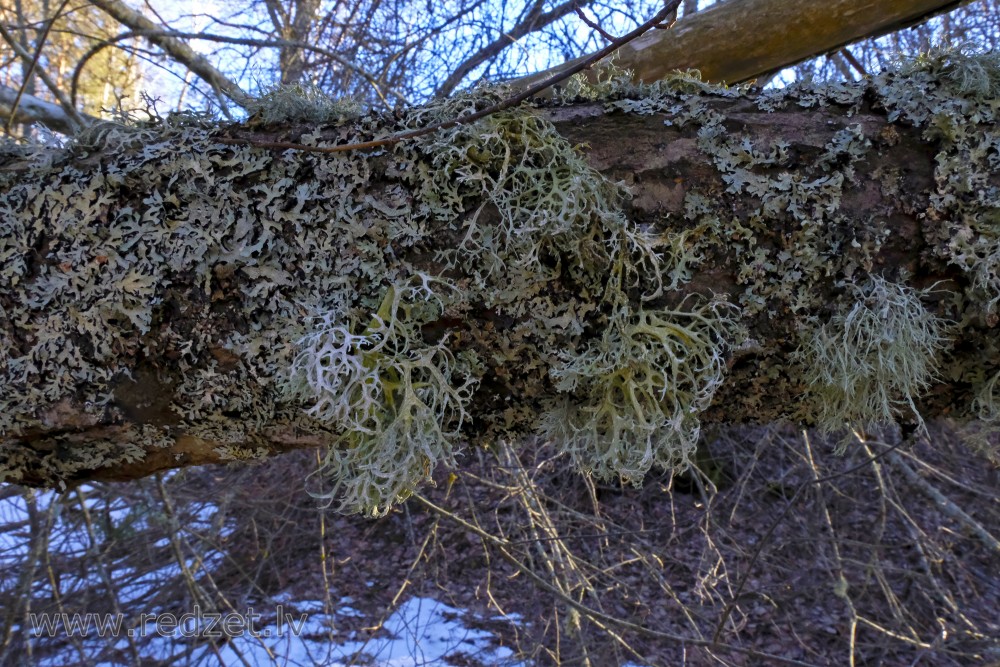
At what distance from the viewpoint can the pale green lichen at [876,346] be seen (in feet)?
2.63

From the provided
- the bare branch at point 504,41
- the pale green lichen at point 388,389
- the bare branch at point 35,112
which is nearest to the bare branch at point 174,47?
the bare branch at point 35,112

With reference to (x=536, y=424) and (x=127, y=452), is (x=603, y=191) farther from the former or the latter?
(x=127, y=452)

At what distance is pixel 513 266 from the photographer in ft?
2.65

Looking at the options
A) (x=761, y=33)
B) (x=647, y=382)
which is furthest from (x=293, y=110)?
(x=761, y=33)

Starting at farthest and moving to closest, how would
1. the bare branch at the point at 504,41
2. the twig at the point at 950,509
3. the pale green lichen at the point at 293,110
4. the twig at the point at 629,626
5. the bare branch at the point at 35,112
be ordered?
the bare branch at the point at 504,41
the bare branch at the point at 35,112
the twig at the point at 950,509
the twig at the point at 629,626
the pale green lichen at the point at 293,110

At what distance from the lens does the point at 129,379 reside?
0.86m

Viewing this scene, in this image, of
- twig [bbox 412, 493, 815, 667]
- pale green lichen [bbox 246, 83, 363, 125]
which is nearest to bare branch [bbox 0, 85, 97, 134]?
twig [bbox 412, 493, 815, 667]

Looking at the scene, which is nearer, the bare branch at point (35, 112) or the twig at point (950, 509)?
the twig at point (950, 509)

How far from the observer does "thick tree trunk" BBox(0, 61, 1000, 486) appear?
31.9 inches

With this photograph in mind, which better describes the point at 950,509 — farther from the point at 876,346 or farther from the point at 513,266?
the point at 513,266

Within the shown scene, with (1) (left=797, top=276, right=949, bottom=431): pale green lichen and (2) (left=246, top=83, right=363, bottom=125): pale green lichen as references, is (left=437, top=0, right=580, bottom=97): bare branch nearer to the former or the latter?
(2) (left=246, top=83, right=363, bottom=125): pale green lichen

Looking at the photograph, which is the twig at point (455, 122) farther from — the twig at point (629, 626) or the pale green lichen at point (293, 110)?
the twig at point (629, 626)

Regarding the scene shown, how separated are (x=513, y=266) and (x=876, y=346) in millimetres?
452

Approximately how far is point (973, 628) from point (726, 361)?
2871 millimetres
